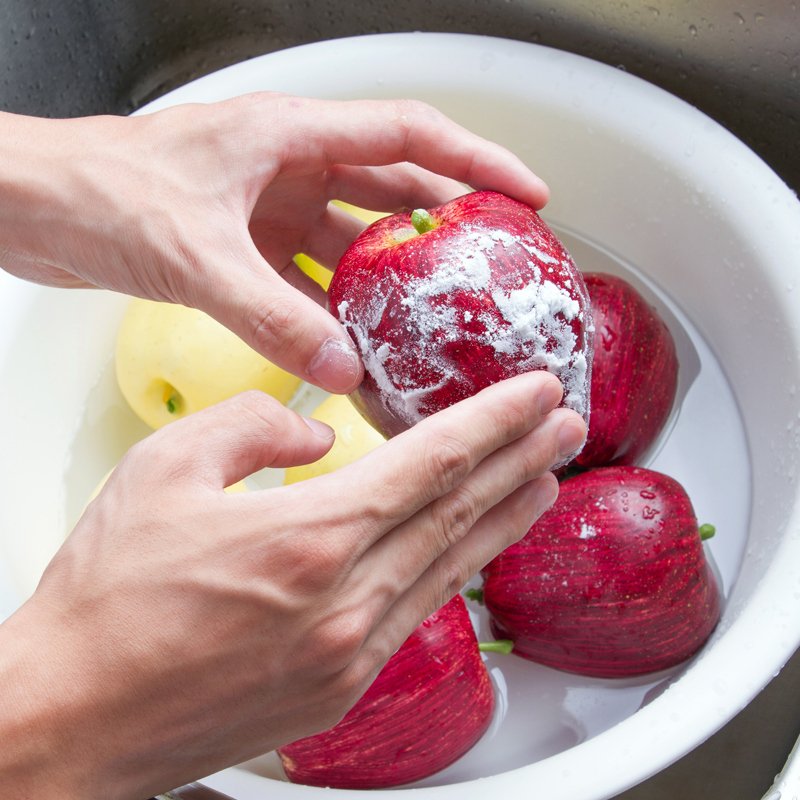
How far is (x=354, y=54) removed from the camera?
3.18 feet

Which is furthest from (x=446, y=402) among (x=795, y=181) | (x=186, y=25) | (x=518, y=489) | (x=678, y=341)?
(x=186, y=25)

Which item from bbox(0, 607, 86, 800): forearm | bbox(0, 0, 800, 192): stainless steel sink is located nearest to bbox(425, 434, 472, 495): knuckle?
bbox(0, 607, 86, 800): forearm

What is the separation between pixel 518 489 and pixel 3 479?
535mm

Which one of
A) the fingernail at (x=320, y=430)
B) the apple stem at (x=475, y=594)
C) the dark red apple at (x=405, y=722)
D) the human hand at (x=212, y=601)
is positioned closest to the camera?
the human hand at (x=212, y=601)

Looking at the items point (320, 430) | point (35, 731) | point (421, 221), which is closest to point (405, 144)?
point (421, 221)

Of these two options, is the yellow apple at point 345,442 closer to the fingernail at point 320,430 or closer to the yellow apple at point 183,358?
the yellow apple at point 183,358

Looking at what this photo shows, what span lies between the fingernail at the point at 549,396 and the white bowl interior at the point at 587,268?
10.2 inches

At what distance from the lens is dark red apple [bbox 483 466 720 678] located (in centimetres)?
75

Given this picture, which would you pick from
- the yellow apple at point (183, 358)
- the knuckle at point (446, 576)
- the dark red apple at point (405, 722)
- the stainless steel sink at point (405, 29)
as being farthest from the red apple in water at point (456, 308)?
the stainless steel sink at point (405, 29)

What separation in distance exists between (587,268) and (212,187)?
53 centimetres

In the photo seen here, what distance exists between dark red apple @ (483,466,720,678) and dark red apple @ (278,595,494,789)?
70 mm

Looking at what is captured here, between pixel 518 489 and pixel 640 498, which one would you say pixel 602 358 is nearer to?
pixel 640 498

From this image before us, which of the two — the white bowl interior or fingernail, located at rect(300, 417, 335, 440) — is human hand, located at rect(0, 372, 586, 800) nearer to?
fingernail, located at rect(300, 417, 335, 440)

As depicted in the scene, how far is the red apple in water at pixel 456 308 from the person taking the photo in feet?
1.95
